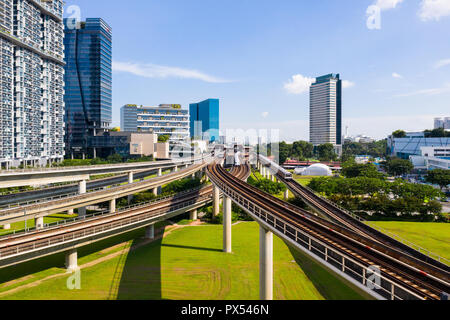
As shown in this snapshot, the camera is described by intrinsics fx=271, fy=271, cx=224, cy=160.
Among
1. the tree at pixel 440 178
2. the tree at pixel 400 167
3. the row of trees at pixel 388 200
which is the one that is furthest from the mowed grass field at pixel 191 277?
the tree at pixel 400 167

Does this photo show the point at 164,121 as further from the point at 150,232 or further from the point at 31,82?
the point at 150,232

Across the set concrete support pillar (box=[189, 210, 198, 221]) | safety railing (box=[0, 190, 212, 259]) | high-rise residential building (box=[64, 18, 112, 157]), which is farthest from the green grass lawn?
high-rise residential building (box=[64, 18, 112, 157])

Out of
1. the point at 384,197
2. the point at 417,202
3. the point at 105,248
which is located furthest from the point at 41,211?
the point at 417,202

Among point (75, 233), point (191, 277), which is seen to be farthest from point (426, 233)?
point (75, 233)

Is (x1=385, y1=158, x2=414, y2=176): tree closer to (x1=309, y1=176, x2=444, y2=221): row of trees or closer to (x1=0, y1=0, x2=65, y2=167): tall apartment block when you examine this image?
(x1=309, y1=176, x2=444, y2=221): row of trees

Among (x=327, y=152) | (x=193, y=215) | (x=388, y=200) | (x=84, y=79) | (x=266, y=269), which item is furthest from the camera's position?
(x=327, y=152)

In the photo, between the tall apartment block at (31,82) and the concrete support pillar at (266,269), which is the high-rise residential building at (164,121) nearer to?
the tall apartment block at (31,82)
